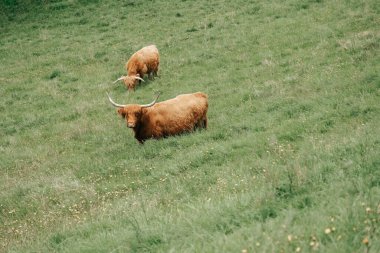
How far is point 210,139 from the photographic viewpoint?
10.3m

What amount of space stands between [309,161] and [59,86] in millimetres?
13143

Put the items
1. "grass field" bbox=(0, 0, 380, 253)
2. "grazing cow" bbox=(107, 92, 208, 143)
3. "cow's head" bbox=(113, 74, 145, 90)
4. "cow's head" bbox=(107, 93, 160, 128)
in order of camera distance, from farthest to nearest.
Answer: "cow's head" bbox=(113, 74, 145, 90)
"grazing cow" bbox=(107, 92, 208, 143)
"cow's head" bbox=(107, 93, 160, 128)
"grass field" bbox=(0, 0, 380, 253)

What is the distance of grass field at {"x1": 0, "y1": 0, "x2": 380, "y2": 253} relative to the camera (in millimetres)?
4820

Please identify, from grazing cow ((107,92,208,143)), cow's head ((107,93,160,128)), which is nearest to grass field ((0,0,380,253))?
grazing cow ((107,92,208,143))

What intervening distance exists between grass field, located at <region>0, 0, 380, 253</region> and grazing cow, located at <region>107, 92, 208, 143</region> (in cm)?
40

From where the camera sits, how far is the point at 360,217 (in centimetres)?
405

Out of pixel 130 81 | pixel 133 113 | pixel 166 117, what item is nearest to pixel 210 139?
pixel 166 117

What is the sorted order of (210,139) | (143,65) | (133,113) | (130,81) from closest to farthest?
(210,139) → (133,113) → (130,81) → (143,65)

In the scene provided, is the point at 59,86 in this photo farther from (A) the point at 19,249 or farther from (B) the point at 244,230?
(B) the point at 244,230

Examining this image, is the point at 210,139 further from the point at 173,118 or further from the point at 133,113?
the point at 133,113

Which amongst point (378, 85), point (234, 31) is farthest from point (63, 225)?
point (234, 31)

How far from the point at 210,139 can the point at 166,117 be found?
1.47 meters

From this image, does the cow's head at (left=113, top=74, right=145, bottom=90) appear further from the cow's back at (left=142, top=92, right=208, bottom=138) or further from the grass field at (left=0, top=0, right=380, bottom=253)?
the cow's back at (left=142, top=92, right=208, bottom=138)

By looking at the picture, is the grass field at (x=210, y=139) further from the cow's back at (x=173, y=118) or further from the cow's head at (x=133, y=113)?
the cow's head at (x=133, y=113)
